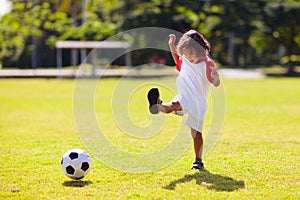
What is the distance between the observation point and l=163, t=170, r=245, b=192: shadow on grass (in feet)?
17.1

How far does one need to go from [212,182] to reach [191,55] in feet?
5.14

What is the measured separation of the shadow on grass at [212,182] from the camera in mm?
5215

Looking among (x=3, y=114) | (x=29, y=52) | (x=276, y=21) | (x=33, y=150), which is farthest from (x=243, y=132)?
(x=29, y=52)

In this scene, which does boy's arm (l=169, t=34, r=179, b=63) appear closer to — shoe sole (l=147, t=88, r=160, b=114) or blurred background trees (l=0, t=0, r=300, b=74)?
shoe sole (l=147, t=88, r=160, b=114)

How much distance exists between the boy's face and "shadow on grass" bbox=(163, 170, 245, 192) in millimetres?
1337

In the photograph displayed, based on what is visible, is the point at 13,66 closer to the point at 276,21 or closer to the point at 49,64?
the point at 49,64

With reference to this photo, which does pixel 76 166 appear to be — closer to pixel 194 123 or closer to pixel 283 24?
pixel 194 123

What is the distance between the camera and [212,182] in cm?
545

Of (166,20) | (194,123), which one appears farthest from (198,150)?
(166,20)

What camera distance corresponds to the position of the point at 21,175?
5.82 m

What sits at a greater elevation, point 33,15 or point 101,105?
point 33,15

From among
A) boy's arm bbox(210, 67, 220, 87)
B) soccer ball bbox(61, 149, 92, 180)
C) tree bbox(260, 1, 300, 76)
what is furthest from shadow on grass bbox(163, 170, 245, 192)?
tree bbox(260, 1, 300, 76)

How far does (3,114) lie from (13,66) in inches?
1265

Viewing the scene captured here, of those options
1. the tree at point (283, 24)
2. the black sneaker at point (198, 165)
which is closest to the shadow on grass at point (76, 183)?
the black sneaker at point (198, 165)
